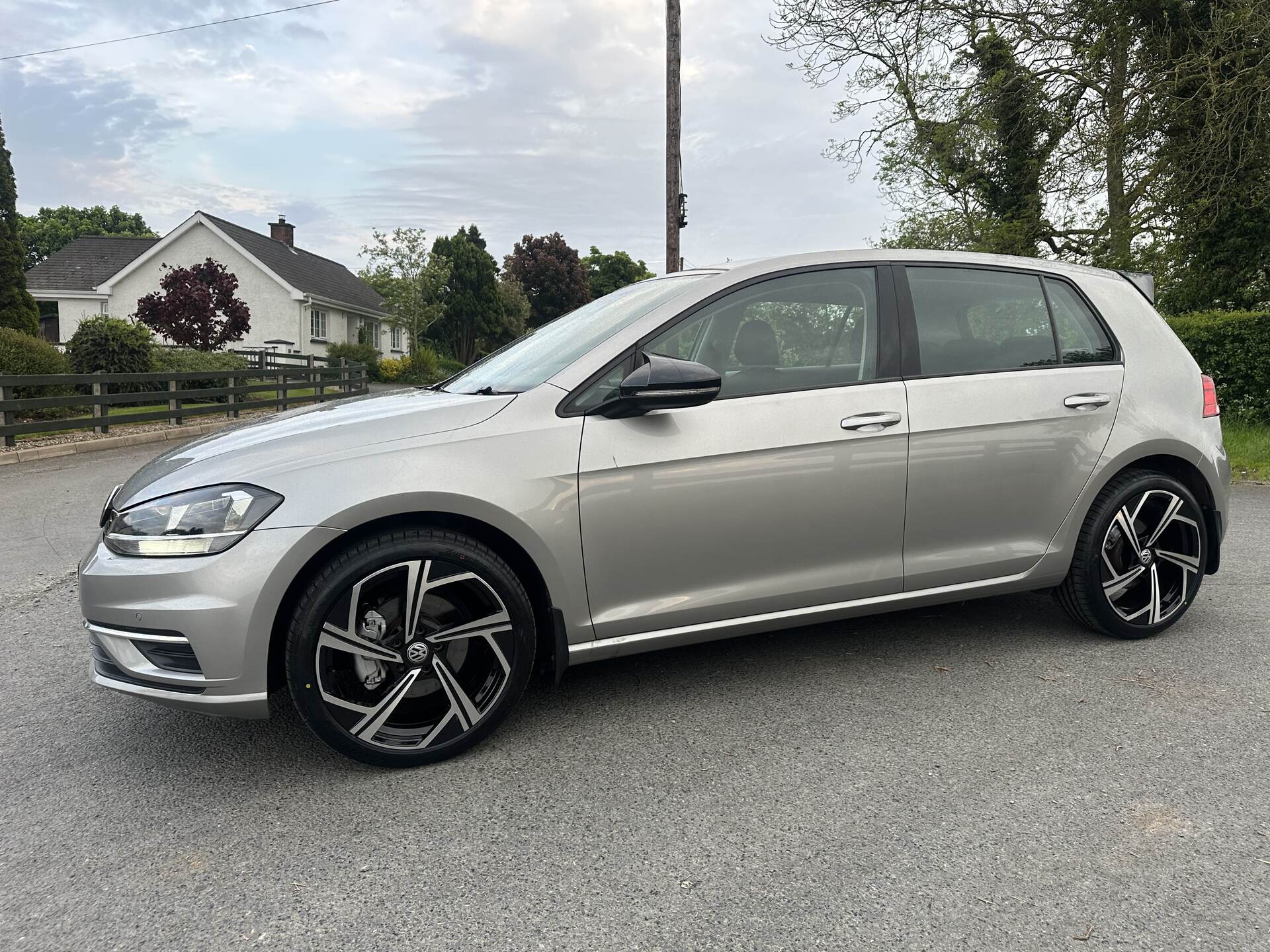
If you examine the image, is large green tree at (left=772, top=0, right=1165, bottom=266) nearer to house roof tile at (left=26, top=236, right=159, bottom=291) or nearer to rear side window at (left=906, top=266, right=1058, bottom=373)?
rear side window at (left=906, top=266, right=1058, bottom=373)

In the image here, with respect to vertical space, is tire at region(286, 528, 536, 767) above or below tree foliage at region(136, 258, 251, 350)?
below

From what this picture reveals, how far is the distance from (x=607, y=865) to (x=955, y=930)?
0.86 m

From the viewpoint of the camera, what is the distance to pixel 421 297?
43438mm

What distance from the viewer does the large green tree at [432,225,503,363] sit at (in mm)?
50188

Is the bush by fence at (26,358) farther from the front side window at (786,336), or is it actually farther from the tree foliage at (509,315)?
the tree foliage at (509,315)

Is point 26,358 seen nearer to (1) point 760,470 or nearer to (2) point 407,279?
(1) point 760,470

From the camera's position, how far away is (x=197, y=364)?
67.4 ft

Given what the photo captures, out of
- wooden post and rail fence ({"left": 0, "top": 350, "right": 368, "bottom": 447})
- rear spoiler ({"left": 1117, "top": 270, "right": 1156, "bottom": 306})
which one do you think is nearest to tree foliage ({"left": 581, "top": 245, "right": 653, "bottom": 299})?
wooden post and rail fence ({"left": 0, "top": 350, "right": 368, "bottom": 447})

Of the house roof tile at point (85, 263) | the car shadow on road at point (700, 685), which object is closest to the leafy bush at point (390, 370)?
the house roof tile at point (85, 263)

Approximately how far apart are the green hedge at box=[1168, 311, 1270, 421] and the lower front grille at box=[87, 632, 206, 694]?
40.3 feet

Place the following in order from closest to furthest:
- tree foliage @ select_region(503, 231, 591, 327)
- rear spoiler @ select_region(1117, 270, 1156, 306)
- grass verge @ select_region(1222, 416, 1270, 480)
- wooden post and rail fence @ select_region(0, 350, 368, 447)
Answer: rear spoiler @ select_region(1117, 270, 1156, 306) → grass verge @ select_region(1222, 416, 1270, 480) → wooden post and rail fence @ select_region(0, 350, 368, 447) → tree foliage @ select_region(503, 231, 591, 327)

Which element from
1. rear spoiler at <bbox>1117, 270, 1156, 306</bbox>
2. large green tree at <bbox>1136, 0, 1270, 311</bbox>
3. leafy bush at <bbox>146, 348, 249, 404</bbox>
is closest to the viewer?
rear spoiler at <bbox>1117, 270, 1156, 306</bbox>

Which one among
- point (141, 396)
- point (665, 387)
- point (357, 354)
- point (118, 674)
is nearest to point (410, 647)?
point (118, 674)

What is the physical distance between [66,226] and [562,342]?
86465 millimetres
